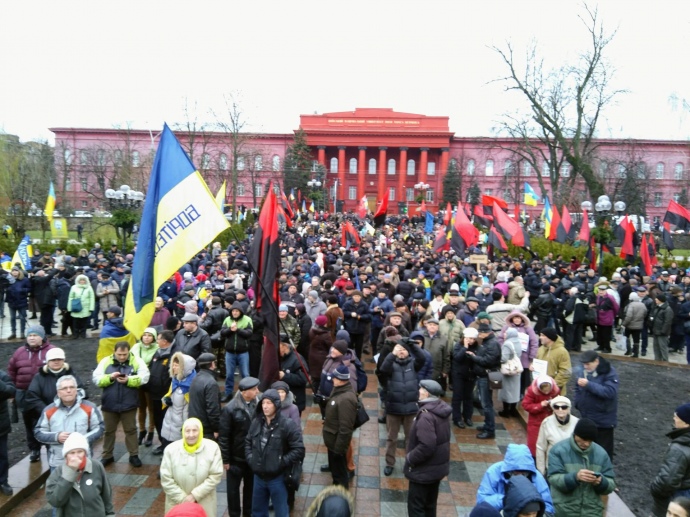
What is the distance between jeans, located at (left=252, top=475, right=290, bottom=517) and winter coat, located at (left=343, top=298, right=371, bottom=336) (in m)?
4.93

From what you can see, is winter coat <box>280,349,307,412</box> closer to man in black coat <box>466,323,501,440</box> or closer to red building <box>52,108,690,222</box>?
man in black coat <box>466,323,501,440</box>

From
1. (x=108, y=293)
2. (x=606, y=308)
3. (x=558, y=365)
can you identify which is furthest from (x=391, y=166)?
(x=558, y=365)

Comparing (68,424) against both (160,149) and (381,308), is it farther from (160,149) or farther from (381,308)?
(381,308)

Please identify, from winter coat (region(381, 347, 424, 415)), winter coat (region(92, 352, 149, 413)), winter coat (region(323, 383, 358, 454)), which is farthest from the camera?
winter coat (region(381, 347, 424, 415))

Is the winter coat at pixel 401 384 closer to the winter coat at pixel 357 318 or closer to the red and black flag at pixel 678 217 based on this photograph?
the winter coat at pixel 357 318

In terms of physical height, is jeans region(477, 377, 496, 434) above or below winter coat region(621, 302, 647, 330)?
below

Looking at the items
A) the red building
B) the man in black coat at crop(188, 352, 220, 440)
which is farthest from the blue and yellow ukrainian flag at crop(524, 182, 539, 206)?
the red building

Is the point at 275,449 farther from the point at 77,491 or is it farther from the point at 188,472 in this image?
the point at 77,491

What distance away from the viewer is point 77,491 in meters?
3.99

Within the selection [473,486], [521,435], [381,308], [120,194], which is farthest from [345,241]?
[473,486]

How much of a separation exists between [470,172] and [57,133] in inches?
2173

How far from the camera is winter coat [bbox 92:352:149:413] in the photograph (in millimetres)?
6051

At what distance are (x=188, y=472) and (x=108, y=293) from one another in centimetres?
898

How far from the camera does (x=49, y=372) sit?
565 cm
